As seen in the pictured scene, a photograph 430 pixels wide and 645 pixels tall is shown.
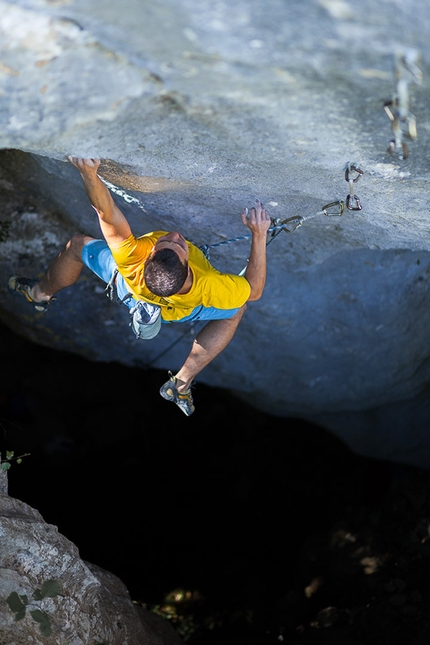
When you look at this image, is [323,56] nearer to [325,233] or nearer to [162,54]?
[162,54]

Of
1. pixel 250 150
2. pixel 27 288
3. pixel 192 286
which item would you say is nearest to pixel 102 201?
pixel 192 286

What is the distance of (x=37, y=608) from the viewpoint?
7.65 feet

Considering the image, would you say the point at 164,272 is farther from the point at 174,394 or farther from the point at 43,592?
the point at 43,592

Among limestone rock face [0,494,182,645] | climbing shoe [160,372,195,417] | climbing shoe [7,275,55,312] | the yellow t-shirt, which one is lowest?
limestone rock face [0,494,182,645]

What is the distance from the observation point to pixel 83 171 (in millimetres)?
2049

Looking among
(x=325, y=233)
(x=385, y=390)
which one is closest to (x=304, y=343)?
(x=385, y=390)

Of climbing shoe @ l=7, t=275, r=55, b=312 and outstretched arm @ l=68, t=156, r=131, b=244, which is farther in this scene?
climbing shoe @ l=7, t=275, r=55, b=312

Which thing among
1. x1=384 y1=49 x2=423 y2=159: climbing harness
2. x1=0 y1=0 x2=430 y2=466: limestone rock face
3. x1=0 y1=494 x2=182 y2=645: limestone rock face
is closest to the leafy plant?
x1=0 y1=494 x2=182 y2=645: limestone rock face

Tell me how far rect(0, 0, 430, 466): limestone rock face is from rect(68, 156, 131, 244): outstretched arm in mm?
124

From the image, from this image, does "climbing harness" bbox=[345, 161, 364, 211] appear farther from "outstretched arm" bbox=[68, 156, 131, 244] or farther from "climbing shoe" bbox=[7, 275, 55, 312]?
"climbing shoe" bbox=[7, 275, 55, 312]

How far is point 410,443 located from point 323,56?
153 inches

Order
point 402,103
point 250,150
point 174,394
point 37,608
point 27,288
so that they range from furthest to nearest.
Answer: point 27,288, point 174,394, point 37,608, point 250,150, point 402,103

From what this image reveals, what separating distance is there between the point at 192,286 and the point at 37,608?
4.75 feet

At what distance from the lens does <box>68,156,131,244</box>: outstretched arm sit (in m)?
2.02
